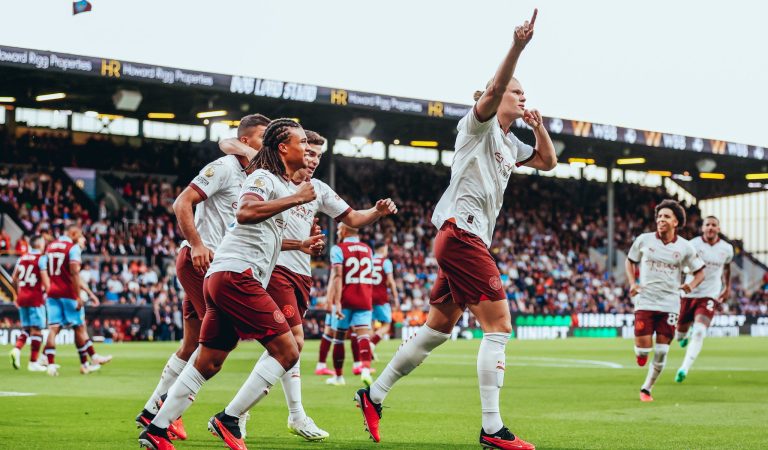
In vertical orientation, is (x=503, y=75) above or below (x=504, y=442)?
above

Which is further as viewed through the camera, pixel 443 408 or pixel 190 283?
pixel 443 408

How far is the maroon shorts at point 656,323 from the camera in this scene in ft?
44.5

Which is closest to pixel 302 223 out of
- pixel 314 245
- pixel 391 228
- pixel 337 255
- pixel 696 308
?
pixel 314 245

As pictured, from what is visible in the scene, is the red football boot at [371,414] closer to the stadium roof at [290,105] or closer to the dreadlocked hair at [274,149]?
the dreadlocked hair at [274,149]

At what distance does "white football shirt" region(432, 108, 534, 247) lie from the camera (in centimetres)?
797

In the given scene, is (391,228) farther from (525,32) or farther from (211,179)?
(525,32)

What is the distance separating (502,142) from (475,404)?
502 centimetres

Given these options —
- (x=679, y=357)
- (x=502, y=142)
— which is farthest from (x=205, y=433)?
(x=679, y=357)

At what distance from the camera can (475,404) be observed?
40.9ft

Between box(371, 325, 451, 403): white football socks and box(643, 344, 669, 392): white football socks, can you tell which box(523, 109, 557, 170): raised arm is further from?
box(643, 344, 669, 392): white football socks

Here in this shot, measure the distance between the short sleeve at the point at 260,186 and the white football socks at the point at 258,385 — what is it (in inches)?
44.5

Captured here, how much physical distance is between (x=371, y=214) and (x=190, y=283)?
1.56 m

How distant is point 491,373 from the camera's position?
768 cm

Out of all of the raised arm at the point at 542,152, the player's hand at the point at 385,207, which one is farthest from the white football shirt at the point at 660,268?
the player's hand at the point at 385,207
